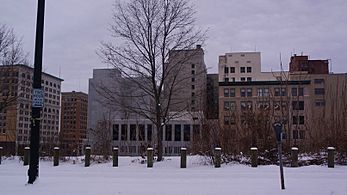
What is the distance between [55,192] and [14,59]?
1882 centimetres

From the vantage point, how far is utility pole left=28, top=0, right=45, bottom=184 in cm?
1315

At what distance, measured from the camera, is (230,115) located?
23.2 metres

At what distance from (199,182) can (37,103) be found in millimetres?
5780

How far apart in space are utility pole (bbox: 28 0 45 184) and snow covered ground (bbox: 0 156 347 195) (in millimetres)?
576

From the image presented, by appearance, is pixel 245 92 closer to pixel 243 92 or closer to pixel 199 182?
pixel 243 92

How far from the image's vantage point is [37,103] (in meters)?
13.4

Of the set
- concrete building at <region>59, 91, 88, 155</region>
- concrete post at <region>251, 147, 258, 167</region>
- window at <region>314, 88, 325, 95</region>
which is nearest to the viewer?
concrete post at <region>251, 147, 258, 167</region>

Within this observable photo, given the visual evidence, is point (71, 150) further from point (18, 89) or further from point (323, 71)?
point (323, 71)

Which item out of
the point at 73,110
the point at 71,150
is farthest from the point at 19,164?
the point at 73,110

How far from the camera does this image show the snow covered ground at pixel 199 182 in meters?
11.9

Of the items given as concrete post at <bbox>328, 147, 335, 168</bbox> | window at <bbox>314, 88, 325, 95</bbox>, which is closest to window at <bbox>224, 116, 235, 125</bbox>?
concrete post at <bbox>328, 147, 335, 168</bbox>

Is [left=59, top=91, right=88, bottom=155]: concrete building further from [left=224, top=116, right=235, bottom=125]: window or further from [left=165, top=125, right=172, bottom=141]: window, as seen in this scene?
[left=224, top=116, right=235, bottom=125]: window

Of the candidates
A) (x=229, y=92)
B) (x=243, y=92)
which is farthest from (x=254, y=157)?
(x=229, y=92)

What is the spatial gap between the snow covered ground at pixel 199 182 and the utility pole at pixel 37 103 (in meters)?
0.58
